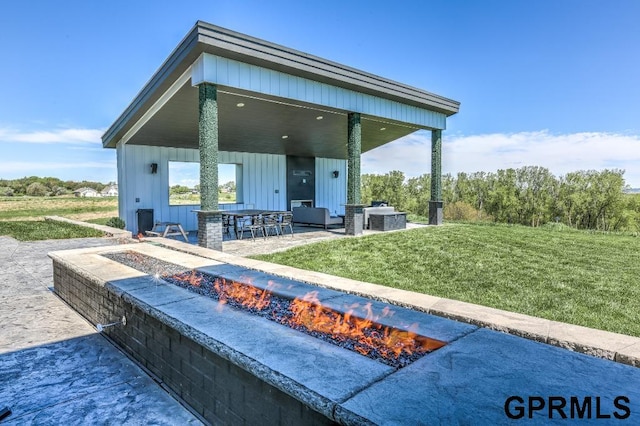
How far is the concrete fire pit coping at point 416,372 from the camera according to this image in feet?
4.16

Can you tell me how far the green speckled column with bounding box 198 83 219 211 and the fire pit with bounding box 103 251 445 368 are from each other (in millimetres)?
3202

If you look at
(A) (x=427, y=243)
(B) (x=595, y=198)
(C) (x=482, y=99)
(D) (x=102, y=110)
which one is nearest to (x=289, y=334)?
(A) (x=427, y=243)

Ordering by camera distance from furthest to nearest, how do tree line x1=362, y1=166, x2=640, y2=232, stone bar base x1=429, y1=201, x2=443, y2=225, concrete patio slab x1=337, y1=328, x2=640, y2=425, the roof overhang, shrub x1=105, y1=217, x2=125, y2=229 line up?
tree line x1=362, y1=166, x2=640, y2=232
stone bar base x1=429, y1=201, x2=443, y2=225
shrub x1=105, y1=217, x2=125, y2=229
the roof overhang
concrete patio slab x1=337, y1=328, x2=640, y2=425

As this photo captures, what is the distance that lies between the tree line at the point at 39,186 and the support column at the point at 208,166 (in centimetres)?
4563

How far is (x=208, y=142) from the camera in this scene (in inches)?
259

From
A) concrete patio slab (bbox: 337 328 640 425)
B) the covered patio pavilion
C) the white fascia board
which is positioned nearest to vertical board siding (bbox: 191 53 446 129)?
the covered patio pavilion

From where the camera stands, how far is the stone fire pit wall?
1.45 m

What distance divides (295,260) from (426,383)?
4.98 m

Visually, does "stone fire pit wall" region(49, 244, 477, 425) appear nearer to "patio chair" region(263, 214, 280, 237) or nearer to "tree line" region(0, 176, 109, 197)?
"patio chair" region(263, 214, 280, 237)

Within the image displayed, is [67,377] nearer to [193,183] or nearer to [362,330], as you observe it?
[362,330]

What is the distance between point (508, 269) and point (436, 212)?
20.5 feet

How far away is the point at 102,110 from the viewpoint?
21.6 m

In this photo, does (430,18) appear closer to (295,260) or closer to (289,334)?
(295,260)

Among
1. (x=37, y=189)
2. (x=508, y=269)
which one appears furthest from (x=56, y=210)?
(x=508, y=269)
